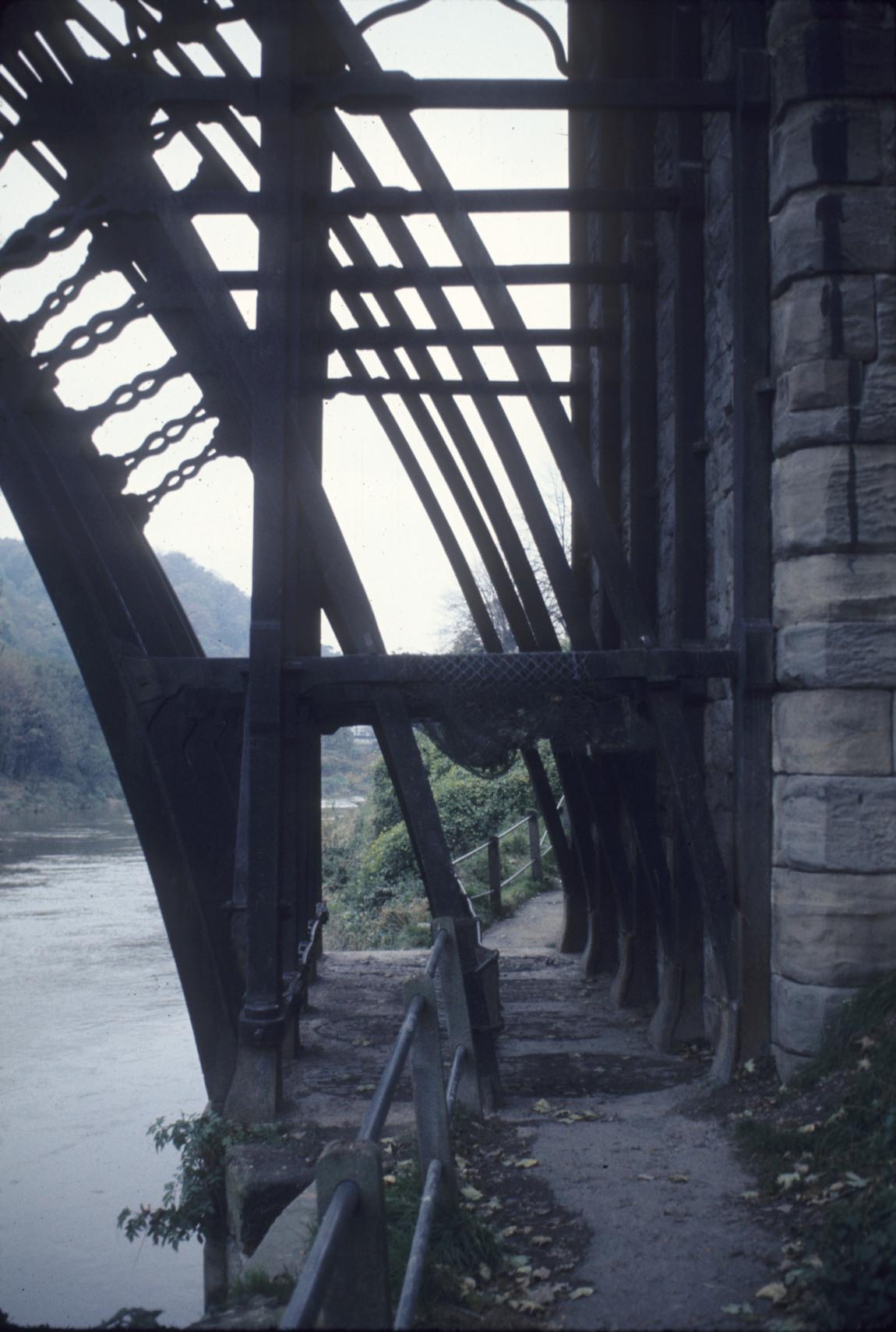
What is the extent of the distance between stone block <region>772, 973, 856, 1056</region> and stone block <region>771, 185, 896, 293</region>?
10.3ft

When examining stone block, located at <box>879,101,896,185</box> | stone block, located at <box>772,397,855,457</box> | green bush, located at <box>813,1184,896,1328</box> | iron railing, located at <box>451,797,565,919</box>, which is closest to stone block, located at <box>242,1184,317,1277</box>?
green bush, located at <box>813,1184,896,1328</box>

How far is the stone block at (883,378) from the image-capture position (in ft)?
16.3

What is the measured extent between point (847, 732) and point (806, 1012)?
122 centimetres

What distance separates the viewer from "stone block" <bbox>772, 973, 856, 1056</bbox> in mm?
4848

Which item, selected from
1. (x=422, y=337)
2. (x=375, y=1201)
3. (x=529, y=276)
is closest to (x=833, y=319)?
(x=529, y=276)

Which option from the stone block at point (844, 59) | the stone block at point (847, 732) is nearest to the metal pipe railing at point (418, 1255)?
the stone block at point (847, 732)

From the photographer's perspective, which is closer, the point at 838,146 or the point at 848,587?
the point at 848,587

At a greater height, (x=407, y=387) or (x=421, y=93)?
(x=421, y=93)

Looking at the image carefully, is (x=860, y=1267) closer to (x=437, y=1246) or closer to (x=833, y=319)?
(x=437, y=1246)

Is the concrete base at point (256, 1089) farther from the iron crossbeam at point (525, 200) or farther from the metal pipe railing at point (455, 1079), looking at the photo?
the iron crossbeam at point (525, 200)

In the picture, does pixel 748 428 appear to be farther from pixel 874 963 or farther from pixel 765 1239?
pixel 765 1239

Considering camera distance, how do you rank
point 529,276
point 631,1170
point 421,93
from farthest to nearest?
point 529,276, point 421,93, point 631,1170

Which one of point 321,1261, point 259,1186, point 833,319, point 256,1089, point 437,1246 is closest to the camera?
point 321,1261

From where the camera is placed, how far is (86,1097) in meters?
13.6
